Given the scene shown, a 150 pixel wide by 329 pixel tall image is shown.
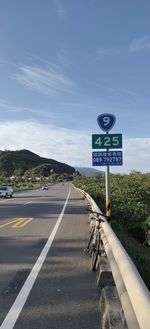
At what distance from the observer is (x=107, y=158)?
13.7m

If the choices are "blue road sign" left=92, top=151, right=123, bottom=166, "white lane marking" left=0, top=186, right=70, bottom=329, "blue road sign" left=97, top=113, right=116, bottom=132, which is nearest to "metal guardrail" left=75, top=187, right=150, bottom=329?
"white lane marking" left=0, top=186, right=70, bottom=329

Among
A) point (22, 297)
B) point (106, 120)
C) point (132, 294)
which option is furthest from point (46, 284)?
point (106, 120)

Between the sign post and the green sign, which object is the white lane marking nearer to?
the sign post

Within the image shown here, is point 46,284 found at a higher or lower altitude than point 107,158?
lower

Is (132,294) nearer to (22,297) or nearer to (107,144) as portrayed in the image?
(22,297)

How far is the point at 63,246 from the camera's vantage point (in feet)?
37.8

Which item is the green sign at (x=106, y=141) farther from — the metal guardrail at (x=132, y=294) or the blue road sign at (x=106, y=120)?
the metal guardrail at (x=132, y=294)

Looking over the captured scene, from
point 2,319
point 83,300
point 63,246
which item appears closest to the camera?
point 2,319

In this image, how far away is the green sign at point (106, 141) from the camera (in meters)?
13.5

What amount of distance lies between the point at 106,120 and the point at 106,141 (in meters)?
0.65

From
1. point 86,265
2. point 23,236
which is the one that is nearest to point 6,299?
point 86,265

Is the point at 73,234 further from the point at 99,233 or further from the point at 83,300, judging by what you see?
the point at 83,300

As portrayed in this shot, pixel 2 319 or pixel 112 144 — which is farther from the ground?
pixel 112 144

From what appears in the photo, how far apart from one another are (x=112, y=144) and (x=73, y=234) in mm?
3185
